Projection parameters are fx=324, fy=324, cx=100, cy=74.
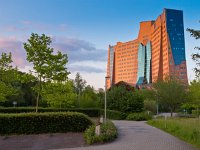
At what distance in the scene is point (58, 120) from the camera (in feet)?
74.1

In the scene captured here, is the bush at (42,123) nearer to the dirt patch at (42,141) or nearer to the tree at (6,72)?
the dirt patch at (42,141)

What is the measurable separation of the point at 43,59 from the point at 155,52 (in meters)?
140

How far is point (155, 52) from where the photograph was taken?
164250 mm

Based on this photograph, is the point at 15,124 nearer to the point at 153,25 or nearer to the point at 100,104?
the point at 100,104

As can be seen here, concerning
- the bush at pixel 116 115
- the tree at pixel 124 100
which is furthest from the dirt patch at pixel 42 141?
the tree at pixel 124 100

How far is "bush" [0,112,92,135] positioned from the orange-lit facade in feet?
380

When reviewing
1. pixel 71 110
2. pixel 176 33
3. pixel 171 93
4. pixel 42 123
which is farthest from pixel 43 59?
pixel 176 33

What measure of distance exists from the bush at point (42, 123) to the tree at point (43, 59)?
228 inches

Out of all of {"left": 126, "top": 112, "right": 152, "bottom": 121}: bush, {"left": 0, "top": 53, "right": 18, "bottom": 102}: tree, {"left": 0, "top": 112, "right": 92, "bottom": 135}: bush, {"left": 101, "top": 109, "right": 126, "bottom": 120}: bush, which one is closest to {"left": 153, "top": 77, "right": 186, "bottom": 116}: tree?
{"left": 126, "top": 112, "right": 152, "bottom": 121}: bush

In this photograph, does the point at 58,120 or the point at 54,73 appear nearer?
Result: the point at 58,120

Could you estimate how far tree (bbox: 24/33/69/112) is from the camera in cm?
2817

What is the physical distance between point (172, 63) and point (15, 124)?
5312 inches

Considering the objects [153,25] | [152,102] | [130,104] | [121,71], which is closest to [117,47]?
[121,71]

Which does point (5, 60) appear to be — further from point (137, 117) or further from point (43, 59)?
point (137, 117)
